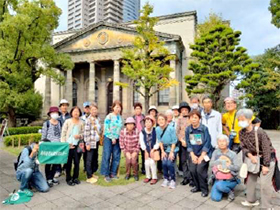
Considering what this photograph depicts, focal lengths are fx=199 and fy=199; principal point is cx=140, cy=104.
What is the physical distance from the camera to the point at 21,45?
12758 mm

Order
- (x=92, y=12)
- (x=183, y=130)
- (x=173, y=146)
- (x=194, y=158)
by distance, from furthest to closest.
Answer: (x=92, y=12)
(x=183, y=130)
(x=173, y=146)
(x=194, y=158)

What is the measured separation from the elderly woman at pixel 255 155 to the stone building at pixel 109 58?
14059mm

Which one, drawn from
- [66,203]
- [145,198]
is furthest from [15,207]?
[145,198]

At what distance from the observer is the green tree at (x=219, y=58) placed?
520 inches

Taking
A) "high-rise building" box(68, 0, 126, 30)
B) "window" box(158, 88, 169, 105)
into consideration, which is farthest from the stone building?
"high-rise building" box(68, 0, 126, 30)

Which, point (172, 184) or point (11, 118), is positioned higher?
point (11, 118)

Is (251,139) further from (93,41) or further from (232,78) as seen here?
(93,41)

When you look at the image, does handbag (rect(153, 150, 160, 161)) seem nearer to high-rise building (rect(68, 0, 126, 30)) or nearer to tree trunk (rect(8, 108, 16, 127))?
tree trunk (rect(8, 108, 16, 127))

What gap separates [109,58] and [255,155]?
17478mm

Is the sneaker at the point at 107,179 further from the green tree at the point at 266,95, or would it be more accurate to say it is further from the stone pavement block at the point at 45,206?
the green tree at the point at 266,95

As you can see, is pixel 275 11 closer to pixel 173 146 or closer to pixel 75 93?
pixel 173 146

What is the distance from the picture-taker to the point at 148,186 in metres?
4.69

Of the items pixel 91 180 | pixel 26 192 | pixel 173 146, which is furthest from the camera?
pixel 91 180

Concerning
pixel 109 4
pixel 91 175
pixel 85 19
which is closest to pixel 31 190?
pixel 91 175
